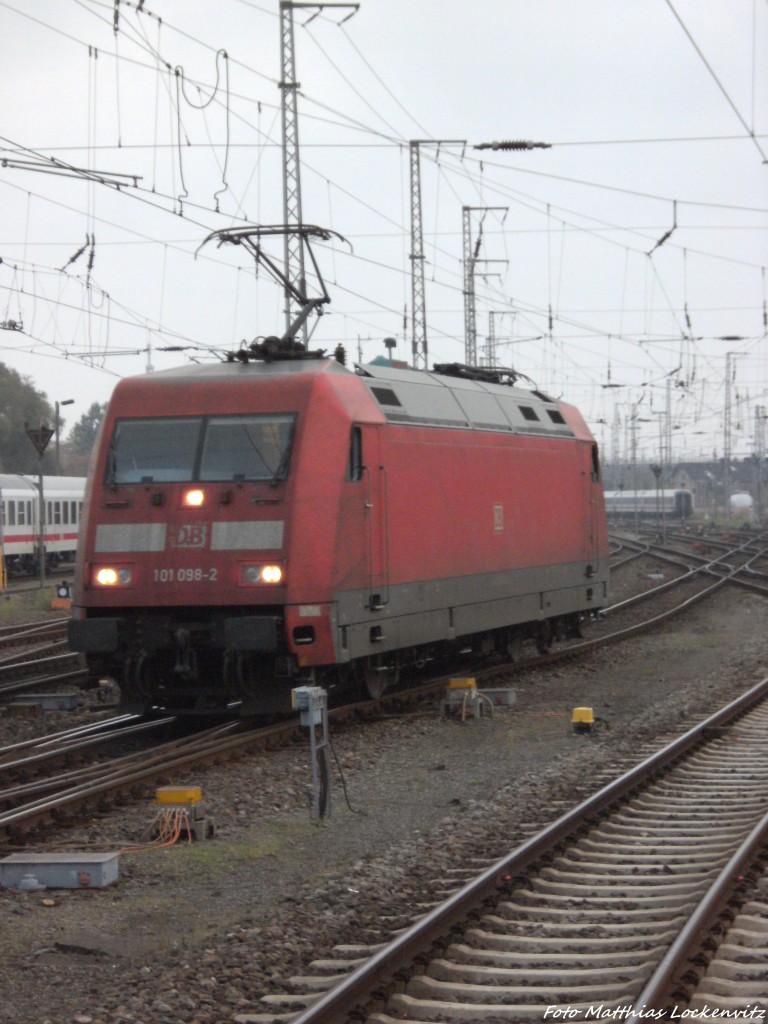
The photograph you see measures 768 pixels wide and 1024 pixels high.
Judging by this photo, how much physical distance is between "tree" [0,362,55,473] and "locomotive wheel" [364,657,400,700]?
62.8m

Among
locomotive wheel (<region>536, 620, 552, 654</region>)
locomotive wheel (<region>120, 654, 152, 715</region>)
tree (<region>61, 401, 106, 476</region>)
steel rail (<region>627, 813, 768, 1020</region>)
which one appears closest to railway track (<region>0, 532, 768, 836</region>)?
locomotive wheel (<region>120, 654, 152, 715</region>)

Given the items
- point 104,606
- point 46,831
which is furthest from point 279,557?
point 46,831

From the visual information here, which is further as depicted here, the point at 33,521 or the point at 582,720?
the point at 33,521

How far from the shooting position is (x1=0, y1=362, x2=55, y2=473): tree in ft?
252

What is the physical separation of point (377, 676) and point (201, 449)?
3.49 m

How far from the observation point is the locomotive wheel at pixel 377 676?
1450 cm

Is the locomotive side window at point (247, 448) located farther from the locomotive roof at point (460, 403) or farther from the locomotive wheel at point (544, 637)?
the locomotive wheel at point (544, 637)

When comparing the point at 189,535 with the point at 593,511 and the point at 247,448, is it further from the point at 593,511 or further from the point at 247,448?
the point at 593,511

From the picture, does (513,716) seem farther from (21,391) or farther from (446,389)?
(21,391)

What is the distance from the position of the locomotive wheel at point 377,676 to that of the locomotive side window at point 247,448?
2783 millimetres

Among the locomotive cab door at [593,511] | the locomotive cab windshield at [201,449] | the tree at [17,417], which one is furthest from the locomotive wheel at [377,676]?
the tree at [17,417]

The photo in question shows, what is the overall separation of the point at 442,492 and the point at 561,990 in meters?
9.81

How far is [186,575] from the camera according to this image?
12539 millimetres

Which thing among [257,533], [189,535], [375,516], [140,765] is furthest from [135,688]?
[375,516]
